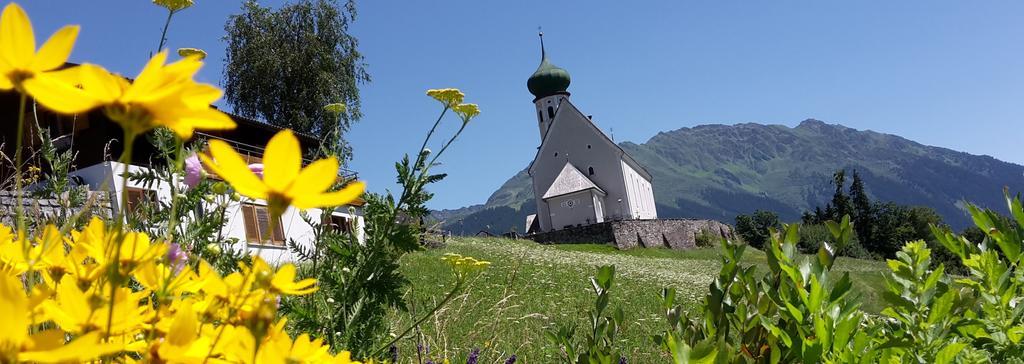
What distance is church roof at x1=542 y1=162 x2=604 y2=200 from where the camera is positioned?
36.1 metres

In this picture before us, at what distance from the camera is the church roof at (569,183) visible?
1422 inches

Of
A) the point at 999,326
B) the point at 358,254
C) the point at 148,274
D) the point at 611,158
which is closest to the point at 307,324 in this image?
the point at 358,254

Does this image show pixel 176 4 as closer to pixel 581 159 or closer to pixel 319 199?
pixel 319 199

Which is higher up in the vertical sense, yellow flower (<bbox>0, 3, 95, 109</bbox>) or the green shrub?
yellow flower (<bbox>0, 3, 95, 109</bbox>)

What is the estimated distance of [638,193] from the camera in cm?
4144

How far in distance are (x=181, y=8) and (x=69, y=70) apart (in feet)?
4.56

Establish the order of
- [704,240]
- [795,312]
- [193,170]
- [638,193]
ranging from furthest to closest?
[638,193] → [704,240] → [193,170] → [795,312]

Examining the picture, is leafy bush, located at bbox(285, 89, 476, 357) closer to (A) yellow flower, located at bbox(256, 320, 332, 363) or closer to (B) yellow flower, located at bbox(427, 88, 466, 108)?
(B) yellow flower, located at bbox(427, 88, 466, 108)

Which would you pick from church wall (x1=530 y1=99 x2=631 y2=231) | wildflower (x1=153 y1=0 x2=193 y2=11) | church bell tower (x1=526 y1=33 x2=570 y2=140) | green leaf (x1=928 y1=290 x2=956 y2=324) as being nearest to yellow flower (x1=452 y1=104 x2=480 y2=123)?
wildflower (x1=153 y1=0 x2=193 y2=11)

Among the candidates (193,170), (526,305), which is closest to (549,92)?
(526,305)

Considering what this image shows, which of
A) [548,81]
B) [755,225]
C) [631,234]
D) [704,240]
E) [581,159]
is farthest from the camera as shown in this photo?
[755,225]

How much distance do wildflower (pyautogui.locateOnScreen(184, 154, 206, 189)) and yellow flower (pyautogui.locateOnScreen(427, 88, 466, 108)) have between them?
75 cm

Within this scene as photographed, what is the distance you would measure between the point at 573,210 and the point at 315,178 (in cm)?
3604

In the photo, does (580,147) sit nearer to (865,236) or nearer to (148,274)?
(865,236)
